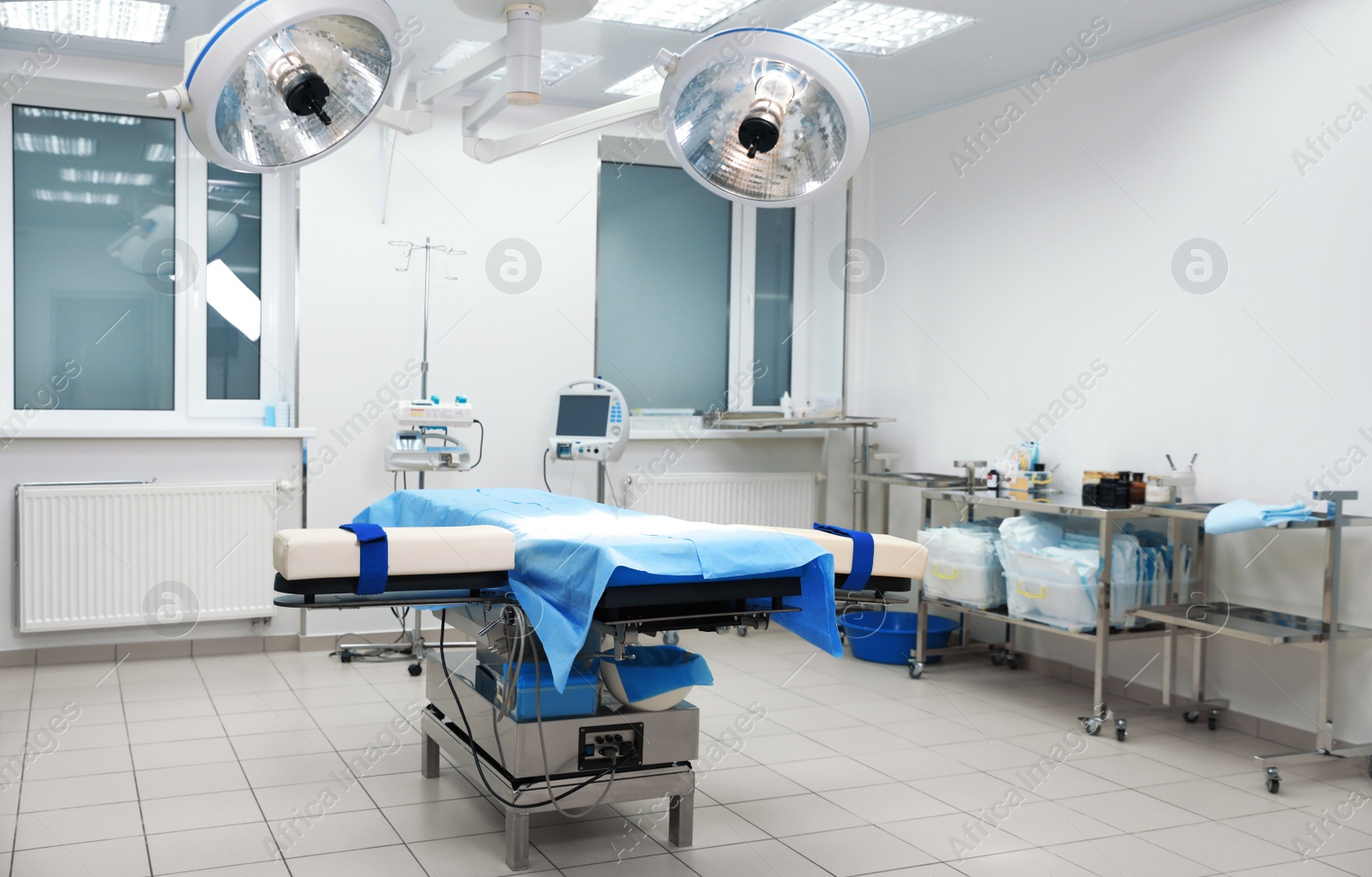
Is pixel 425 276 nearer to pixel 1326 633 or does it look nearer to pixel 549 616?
pixel 549 616

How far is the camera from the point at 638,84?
16.3 ft

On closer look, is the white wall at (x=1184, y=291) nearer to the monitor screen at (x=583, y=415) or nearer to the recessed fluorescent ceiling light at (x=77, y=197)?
the monitor screen at (x=583, y=415)

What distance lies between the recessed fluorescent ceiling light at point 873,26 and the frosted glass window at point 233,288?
252 centimetres

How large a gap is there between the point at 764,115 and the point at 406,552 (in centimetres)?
112

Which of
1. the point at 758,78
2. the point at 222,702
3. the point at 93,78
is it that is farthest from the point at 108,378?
the point at 758,78

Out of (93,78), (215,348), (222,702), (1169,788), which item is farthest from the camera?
(215,348)

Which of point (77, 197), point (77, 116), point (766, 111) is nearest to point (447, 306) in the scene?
point (77, 197)

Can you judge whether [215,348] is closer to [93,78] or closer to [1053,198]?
[93,78]

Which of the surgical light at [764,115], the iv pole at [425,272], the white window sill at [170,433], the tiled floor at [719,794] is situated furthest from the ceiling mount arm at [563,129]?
the white window sill at [170,433]

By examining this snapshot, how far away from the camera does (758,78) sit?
197cm

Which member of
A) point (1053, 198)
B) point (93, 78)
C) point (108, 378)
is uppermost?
point (93, 78)

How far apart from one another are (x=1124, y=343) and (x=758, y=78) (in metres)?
2.75

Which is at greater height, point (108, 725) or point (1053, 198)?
point (1053, 198)

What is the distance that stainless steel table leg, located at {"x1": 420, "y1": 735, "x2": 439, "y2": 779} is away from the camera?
126 inches
